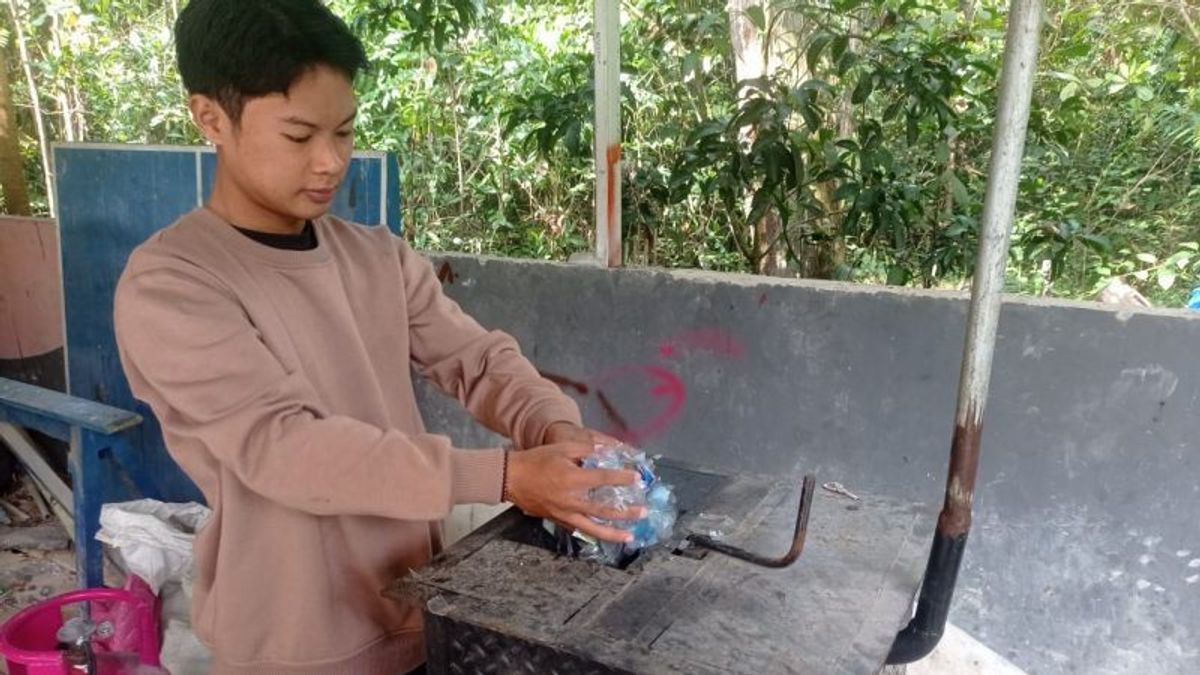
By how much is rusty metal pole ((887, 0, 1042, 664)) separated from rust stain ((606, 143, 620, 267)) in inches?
67.1

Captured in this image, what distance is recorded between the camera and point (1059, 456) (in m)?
2.31

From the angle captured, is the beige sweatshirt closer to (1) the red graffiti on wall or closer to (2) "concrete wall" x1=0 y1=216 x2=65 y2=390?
(1) the red graffiti on wall

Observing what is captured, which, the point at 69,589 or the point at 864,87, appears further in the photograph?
the point at 69,589

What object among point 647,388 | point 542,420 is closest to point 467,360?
point 542,420

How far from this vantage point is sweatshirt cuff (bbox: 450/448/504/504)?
3.38 ft

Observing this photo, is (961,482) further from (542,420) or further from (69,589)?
(69,589)

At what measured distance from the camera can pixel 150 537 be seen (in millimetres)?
2184

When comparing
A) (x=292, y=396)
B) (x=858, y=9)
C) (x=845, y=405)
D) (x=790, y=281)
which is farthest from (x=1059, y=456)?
(x=292, y=396)

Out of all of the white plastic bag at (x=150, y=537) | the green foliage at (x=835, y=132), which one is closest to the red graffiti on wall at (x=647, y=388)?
the green foliage at (x=835, y=132)

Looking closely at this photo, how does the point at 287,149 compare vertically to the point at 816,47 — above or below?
below

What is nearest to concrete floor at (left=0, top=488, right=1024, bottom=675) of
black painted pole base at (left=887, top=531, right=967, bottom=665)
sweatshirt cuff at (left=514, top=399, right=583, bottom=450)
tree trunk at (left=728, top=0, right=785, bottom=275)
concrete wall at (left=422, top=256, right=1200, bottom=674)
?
concrete wall at (left=422, top=256, right=1200, bottom=674)

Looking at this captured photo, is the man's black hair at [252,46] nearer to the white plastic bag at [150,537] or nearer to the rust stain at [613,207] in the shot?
the white plastic bag at [150,537]

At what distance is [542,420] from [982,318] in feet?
1.89

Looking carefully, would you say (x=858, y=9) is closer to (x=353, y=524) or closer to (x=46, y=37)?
(x=353, y=524)
